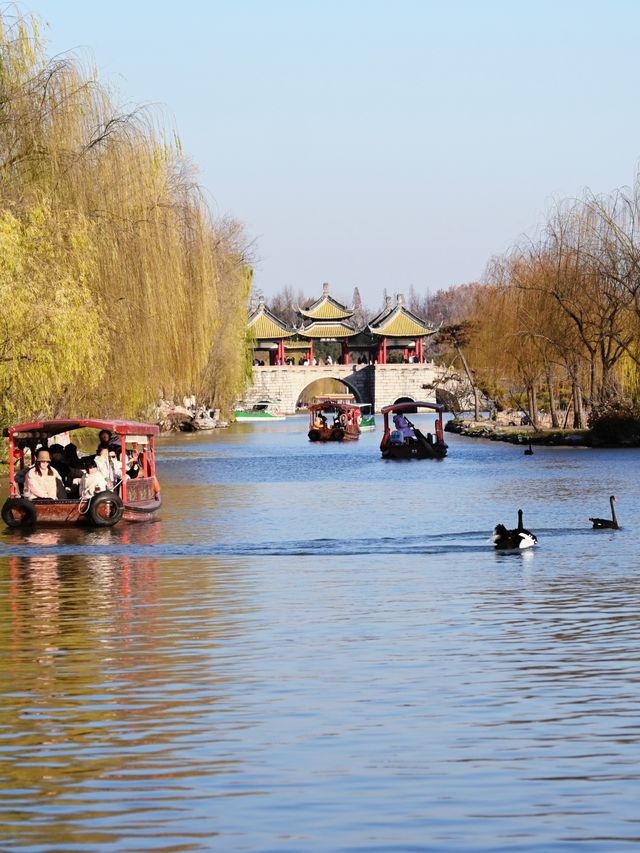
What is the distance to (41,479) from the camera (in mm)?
20641

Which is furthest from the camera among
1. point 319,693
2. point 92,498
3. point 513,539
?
point 92,498

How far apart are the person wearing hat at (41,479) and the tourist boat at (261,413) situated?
7783cm

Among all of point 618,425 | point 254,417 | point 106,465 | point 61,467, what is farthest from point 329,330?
point 106,465

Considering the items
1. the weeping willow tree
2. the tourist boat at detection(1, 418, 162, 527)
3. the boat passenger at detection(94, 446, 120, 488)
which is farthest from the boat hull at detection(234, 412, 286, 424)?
the boat passenger at detection(94, 446, 120, 488)

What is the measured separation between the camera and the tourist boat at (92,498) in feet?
65.6

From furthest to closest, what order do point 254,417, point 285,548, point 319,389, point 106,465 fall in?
point 319,389
point 254,417
point 106,465
point 285,548

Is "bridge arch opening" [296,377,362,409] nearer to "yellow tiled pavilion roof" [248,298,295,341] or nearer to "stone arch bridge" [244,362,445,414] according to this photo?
"stone arch bridge" [244,362,445,414]

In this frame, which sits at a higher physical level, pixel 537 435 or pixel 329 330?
pixel 329 330

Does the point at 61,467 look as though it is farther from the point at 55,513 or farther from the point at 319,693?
the point at 319,693

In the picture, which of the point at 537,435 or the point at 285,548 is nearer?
the point at 285,548

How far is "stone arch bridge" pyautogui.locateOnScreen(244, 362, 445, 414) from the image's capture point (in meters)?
111

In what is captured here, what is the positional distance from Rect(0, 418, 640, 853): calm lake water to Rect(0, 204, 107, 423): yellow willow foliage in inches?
236

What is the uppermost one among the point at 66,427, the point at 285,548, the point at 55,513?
the point at 66,427

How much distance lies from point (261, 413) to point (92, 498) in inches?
3415
